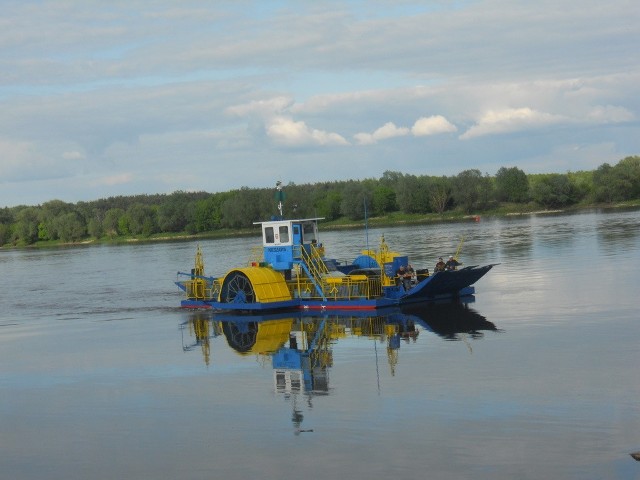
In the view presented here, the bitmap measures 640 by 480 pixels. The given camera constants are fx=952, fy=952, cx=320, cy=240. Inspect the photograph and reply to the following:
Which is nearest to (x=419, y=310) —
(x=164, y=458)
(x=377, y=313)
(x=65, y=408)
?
(x=377, y=313)

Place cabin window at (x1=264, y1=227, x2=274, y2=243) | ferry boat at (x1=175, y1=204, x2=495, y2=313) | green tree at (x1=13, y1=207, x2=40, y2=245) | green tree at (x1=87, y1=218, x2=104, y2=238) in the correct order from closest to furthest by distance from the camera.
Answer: ferry boat at (x1=175, y1=204, x2=495, y2=313) < cabin window at (x1=264, y1=227, x2=274, y2=243) < green tree at (x1=87, y1=218, x2=104, y2=238) < green tree at (x1=13, y1=207, x2=40, y2=245)

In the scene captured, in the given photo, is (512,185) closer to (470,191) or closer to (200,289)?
(470,191)

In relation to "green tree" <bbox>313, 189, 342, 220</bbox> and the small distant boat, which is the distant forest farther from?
the small distant boat

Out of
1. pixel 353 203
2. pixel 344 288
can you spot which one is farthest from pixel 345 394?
pixel 353 203

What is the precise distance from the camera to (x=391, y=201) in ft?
480

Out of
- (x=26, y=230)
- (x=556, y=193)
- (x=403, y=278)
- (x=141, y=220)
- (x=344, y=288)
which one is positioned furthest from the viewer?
(x=26, y=230)

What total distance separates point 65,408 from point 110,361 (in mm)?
6172

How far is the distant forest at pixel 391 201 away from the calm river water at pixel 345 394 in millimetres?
96500

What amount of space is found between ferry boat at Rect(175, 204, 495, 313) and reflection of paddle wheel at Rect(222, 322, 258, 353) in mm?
1520

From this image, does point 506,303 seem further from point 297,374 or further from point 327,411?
point 327,411

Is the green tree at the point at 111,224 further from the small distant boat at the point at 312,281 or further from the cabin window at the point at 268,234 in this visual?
the cabin window at the point at 268,234

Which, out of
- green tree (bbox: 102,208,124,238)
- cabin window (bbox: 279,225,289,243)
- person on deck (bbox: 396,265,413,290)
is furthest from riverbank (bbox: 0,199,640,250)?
person on deck (bbox: 396,265,413,290)

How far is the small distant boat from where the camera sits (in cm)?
3406

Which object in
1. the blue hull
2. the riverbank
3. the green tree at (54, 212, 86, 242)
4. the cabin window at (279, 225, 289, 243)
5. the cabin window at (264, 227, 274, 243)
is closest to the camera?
the blue hull
